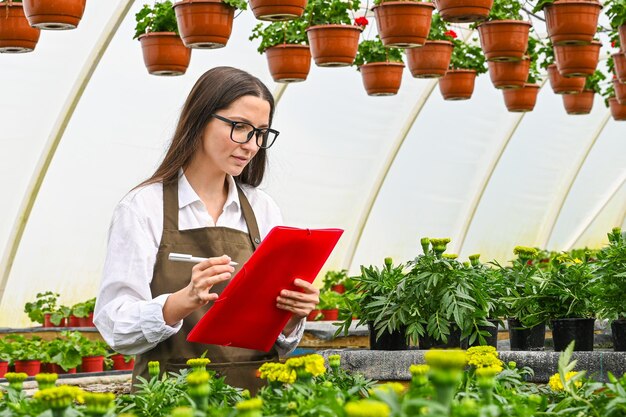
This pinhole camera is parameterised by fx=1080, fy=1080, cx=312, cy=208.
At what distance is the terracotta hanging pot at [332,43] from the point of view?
233 inches

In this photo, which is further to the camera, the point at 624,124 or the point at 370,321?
the point at 624,124

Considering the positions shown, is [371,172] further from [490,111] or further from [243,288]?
[243,288]

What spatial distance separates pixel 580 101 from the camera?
9008 mm

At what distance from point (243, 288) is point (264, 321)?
209 mm

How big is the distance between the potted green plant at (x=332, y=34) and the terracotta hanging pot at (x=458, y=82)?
1.72 meters

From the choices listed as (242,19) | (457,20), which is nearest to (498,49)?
(457,20)

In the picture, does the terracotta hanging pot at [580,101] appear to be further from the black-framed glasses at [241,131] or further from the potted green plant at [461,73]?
the black-framed glasses at [241,131]

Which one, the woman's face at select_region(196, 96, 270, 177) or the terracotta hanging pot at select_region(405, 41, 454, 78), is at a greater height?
the terracotta hanging pot at select_region(405, 41, 454, 78)

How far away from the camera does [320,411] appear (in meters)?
1.52

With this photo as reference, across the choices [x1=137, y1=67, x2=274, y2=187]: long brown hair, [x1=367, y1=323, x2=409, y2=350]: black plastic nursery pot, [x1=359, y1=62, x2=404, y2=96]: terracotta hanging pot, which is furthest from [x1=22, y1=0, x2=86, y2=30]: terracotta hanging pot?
[x1=359, y1=62, x2=404, y2=96]: terracotta hanging pot

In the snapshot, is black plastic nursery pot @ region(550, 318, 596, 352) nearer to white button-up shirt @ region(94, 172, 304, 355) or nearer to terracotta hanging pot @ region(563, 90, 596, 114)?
white button-up shirt @ region(94, 172, 304, 355)

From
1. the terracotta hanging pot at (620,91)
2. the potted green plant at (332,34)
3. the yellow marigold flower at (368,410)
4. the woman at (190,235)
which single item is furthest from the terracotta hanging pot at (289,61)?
the yellow marigold flower at (368,410)

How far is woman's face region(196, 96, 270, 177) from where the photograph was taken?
109 inches

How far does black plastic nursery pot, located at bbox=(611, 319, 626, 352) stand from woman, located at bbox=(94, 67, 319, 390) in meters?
0.80
